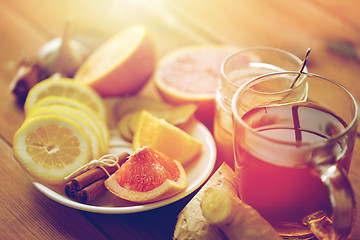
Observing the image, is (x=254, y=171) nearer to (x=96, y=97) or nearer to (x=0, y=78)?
(x=96, y=97)

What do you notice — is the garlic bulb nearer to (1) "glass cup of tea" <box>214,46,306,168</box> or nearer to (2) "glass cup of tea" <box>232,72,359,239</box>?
(1) "glass cup of tea" <box>214,46,306,168</box>

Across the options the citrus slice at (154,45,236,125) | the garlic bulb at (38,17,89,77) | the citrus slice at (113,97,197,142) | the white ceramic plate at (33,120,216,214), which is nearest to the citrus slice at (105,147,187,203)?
the white ceramic plate at (33,120,216,214)

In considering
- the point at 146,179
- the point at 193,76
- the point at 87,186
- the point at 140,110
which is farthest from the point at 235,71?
the point at 87,186

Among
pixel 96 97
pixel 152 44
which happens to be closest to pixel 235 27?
pixel 152 44

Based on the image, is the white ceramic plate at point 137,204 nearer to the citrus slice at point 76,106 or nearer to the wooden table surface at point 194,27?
the citrus slice at point 76,106

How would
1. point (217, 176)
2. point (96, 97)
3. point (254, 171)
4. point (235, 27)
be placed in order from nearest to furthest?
point (254, 171), point (217, 176), point (96, 97), point (235, 27)

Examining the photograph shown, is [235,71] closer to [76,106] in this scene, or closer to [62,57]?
[76,106]

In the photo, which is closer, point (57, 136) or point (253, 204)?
point (253, 204)

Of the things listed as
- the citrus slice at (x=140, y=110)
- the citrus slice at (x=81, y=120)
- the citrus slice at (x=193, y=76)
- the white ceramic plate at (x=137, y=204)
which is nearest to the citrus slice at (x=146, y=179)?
the white ceramic plate at (x=137, y=204)
